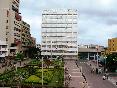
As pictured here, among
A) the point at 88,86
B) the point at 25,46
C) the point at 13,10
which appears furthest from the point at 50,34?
the point at 88,86

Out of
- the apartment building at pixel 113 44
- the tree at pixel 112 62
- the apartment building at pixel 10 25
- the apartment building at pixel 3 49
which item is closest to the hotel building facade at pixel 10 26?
the apartment building at pixel 10 25

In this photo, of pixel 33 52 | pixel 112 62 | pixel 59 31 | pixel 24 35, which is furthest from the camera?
pixel 59 31

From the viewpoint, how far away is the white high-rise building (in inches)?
6516

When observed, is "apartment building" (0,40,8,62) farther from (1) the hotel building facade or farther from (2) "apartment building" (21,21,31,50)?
(2) "apartment building" (21,21,31,50)

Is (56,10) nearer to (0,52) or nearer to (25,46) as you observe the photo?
(25,46)

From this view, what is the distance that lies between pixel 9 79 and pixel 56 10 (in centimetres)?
11062

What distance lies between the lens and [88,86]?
5988 cm

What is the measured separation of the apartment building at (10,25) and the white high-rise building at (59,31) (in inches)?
1532

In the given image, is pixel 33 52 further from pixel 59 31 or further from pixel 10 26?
pixel 10 26

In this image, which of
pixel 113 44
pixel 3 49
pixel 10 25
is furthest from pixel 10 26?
pixel 113 44

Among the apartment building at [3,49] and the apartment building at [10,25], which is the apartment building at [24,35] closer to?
the apartment building at [10,25]

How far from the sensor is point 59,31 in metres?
166

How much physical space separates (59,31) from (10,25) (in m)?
52.6

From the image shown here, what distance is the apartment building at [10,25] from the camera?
11238cm
